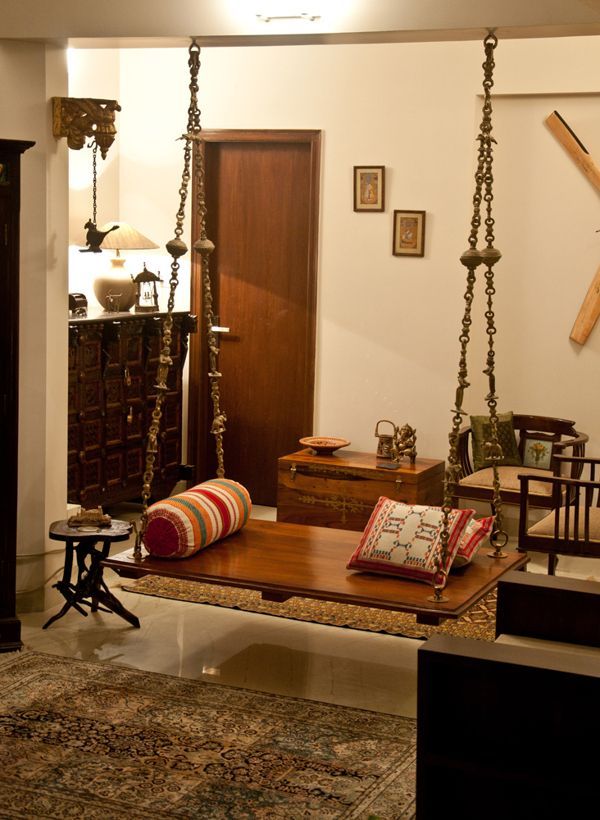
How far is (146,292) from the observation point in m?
7.77

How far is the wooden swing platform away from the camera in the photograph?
4.51 metres

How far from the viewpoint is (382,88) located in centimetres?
742

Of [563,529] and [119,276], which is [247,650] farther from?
[119,276]

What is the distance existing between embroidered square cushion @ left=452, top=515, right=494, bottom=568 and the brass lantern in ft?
10.9

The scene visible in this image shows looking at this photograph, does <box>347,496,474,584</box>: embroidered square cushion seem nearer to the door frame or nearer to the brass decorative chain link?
the door frame

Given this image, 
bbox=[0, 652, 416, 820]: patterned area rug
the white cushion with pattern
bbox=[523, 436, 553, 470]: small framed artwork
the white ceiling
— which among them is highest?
the white ceiling

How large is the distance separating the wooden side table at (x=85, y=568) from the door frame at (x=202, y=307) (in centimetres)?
250

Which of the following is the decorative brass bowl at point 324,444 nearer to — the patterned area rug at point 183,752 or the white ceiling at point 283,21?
the patterned area rug at point 183,752

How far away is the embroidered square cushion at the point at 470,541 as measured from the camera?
486 centimetres

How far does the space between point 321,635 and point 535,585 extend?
1734 mm

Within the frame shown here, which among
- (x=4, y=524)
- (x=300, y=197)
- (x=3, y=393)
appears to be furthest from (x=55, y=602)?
(x=300, y=197)

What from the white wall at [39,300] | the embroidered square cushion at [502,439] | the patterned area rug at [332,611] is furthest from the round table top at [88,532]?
the embroidered square cushion at [502,439]

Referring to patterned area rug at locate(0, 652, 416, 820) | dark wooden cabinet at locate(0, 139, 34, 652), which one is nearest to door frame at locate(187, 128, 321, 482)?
dark wooden cabinet at locate(0, 139, 34, 652)

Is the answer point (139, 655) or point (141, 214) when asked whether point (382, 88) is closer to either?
point (141, 214)
